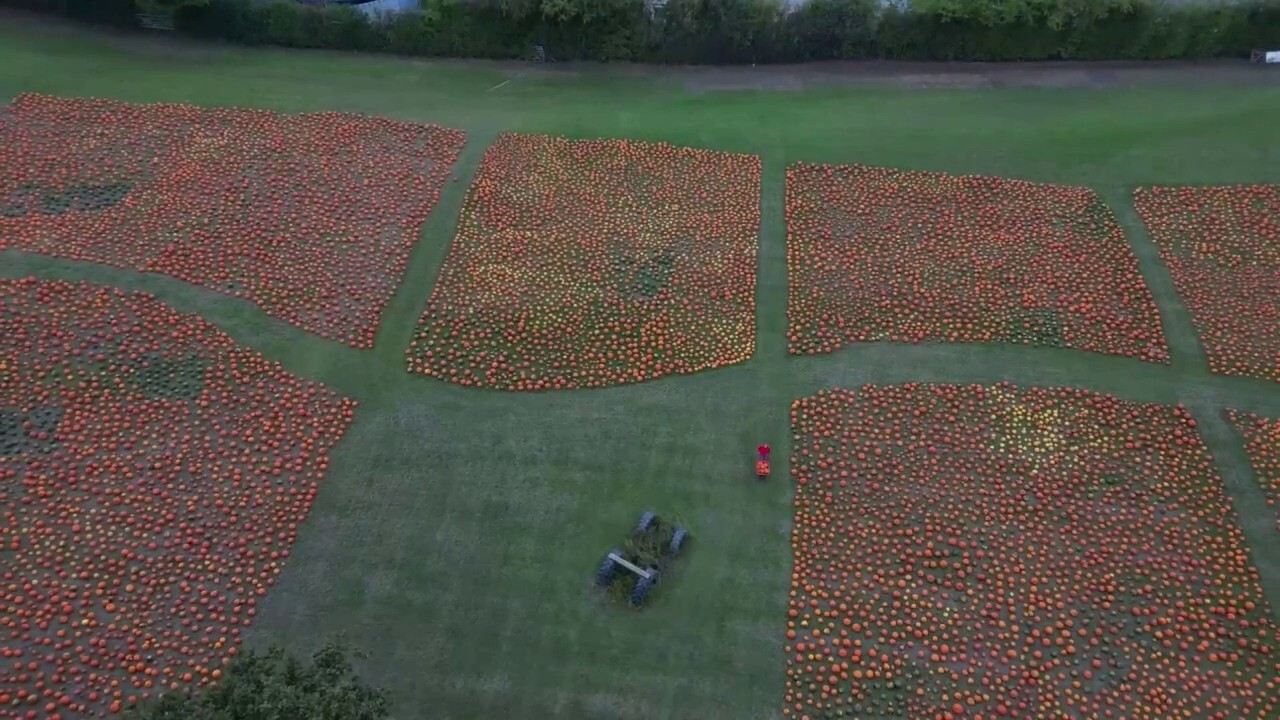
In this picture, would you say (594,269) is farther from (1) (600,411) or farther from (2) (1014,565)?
(2) (1014,565)

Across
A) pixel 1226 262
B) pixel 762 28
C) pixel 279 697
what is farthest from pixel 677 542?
pixel 762 28

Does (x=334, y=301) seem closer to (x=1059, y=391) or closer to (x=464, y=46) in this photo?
(x=464, y=46)

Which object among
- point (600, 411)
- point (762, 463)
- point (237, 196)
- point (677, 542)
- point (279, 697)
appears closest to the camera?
point (279, 697)

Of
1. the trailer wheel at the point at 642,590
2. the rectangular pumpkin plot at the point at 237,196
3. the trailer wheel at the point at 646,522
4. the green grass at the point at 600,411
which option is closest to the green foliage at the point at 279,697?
the green grass at the point at 600,411

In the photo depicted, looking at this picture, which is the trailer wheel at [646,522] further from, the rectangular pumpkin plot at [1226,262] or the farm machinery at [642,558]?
the rectangular pumpkin plot at [1226,262]

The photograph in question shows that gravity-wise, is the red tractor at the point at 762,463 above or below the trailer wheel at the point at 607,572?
above

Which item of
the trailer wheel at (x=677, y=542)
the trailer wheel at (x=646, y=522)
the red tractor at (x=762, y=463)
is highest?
the red tractor at (x=762, y=463)

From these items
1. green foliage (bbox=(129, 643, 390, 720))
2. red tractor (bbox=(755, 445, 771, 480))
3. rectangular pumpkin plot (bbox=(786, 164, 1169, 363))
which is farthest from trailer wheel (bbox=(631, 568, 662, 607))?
rectangular pumpkin plot (bbox=(786, 164, 1169, 363))
